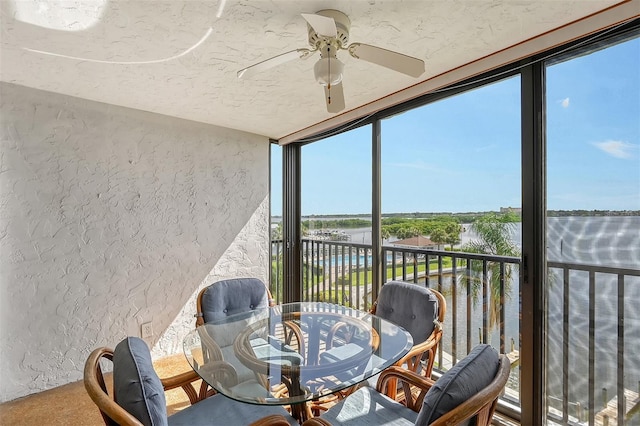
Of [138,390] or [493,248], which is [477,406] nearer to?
[138,390]

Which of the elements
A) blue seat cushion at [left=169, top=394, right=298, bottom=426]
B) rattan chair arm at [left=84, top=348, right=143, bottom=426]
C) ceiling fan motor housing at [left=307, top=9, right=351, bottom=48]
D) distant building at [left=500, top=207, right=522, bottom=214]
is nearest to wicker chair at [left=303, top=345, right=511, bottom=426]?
blue seat cushion at [left=169, top=394, right=298, bottom=426]

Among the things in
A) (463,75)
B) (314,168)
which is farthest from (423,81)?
(314,168)

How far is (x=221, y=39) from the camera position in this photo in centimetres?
178

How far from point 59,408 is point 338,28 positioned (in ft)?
10.1

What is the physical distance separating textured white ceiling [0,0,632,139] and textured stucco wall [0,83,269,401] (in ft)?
1.25

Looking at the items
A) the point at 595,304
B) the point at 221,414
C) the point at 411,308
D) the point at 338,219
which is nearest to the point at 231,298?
the point at 221,414

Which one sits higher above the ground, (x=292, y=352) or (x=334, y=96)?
(x=334, y=96)

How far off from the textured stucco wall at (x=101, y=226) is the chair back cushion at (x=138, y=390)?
6.31 feet

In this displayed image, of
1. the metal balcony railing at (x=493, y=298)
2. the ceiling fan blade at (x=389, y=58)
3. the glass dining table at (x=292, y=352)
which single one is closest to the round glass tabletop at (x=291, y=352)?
the glass dining table at (x=292, y=352)

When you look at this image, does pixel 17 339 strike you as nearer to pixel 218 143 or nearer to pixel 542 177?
pixel 218 143

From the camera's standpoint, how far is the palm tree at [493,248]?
7.09 ft

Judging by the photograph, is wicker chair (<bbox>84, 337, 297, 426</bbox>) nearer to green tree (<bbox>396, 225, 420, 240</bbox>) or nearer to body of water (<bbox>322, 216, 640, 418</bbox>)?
body of water (<bbox>322, 216, 640, 418</bbox>)

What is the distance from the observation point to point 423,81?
7.86ft

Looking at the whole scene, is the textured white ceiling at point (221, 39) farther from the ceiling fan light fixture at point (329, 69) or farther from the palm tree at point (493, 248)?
the palm tree at point (493, 248)
